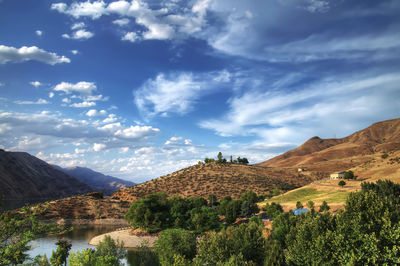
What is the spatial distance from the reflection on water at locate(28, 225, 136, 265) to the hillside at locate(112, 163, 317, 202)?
38.6m

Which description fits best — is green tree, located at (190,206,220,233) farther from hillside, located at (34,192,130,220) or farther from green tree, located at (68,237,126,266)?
hillside, located at (34,192,130,220)

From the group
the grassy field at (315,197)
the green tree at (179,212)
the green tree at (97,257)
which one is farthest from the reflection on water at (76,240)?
the grassy field at (315,197)

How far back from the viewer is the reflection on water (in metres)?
62.3

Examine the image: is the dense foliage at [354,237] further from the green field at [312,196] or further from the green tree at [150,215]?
the green tree at [150,215]

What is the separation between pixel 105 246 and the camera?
1837 inches

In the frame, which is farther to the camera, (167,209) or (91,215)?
(91,215)

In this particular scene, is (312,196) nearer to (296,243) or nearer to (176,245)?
(296,243)

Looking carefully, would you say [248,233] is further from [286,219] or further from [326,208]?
[326,208]

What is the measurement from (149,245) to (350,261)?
55.4 m

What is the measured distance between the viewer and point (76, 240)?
75.2m

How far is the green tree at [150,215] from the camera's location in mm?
81625

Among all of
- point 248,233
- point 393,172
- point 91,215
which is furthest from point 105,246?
point 393,172

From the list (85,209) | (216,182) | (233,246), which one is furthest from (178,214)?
(216,182)

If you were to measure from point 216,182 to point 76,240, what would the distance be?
281 ft
